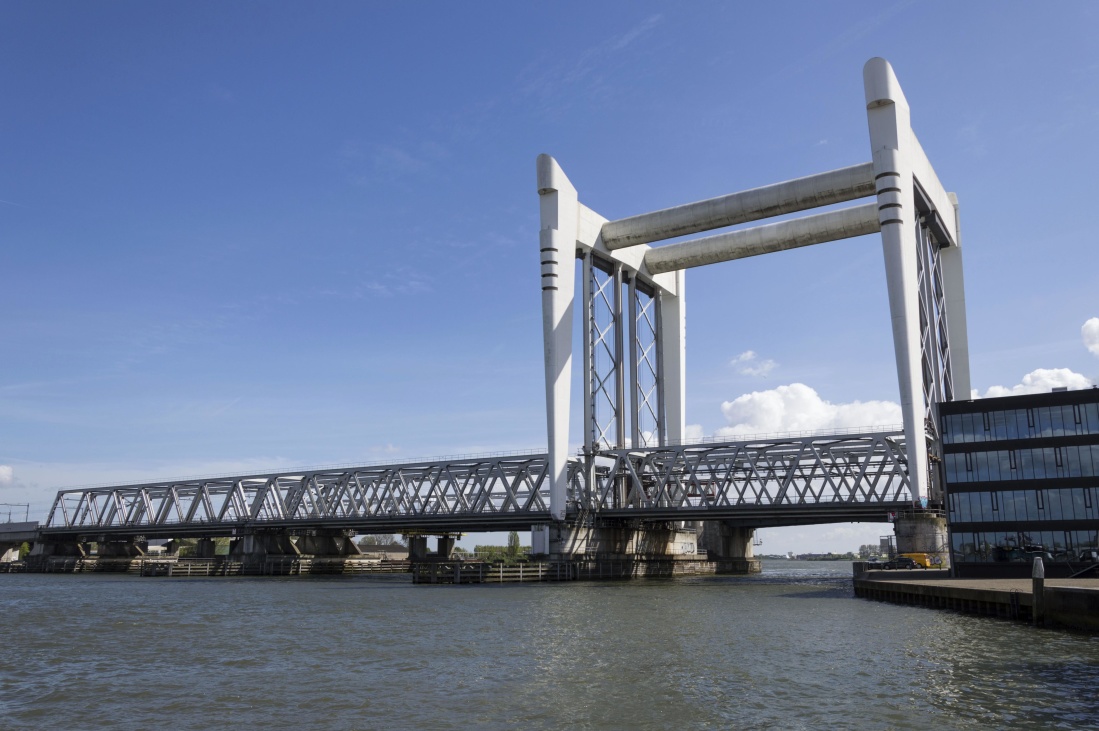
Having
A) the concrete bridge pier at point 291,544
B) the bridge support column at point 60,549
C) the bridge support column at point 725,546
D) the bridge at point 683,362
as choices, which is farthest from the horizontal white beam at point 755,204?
the bridge support column at point 60,549

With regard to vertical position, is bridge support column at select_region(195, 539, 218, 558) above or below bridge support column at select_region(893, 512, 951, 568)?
below

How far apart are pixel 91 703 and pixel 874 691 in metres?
17.4

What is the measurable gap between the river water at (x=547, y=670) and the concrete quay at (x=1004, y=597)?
1.02 meters

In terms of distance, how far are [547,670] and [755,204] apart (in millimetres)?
52988

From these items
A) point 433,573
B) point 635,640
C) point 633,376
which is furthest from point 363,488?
point 635,640

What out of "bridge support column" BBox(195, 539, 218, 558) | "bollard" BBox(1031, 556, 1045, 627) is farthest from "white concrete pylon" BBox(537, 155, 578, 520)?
"bridge support column" BBox(195, 539, 218, 558)

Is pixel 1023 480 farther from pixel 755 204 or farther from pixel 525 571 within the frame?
pixel 525 571

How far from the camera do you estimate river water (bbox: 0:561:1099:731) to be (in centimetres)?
1789

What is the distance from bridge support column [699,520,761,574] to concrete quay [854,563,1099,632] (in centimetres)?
5884

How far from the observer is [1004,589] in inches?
1368

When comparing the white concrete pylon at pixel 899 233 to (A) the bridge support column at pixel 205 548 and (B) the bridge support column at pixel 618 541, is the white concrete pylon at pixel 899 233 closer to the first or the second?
(B) the bridge support column at pixel 618 541

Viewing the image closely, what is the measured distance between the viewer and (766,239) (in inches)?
3036

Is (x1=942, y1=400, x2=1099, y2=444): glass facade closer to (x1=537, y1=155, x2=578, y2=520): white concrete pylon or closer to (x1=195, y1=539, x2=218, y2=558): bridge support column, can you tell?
(x1=537, y1=155, x2=578, y2=520): white concrete pylon

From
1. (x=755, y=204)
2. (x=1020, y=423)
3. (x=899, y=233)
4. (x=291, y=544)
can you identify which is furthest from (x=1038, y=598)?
(x=291, y=544)
